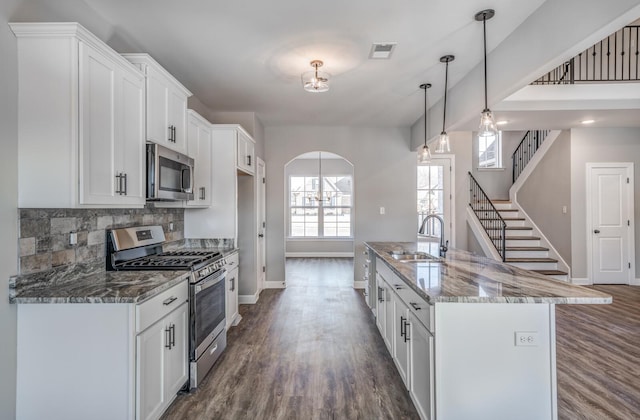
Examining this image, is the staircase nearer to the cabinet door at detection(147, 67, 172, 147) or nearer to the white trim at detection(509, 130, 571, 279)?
the white trim at detection(509, 130, 571, 279)

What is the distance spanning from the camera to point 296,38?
2.64 m

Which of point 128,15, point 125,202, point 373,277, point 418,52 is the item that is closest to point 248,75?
point 128,15

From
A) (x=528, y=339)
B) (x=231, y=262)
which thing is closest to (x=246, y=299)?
(x=231, y=262)

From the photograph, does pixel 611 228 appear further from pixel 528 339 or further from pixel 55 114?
pixel 55 114

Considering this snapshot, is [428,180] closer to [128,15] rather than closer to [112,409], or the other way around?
[128,15]

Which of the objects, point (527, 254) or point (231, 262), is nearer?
point (231, 262)

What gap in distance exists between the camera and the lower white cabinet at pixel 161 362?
70.2 inches

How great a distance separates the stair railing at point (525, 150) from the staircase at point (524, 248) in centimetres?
103

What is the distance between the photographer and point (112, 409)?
171cm

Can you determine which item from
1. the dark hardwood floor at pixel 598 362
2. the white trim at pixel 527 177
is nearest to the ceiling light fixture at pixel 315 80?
the dark hardwood floor at pixel 598 362

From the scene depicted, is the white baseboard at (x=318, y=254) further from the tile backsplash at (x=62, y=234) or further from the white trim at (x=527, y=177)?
the tile backsplash at (x=62, y=234)

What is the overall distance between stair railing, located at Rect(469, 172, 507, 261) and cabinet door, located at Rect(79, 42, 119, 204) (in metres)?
6.09

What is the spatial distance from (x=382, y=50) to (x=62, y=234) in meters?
2.77

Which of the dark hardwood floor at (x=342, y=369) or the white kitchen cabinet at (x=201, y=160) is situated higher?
the white kitchen cabinet at (x=201, y=160)
